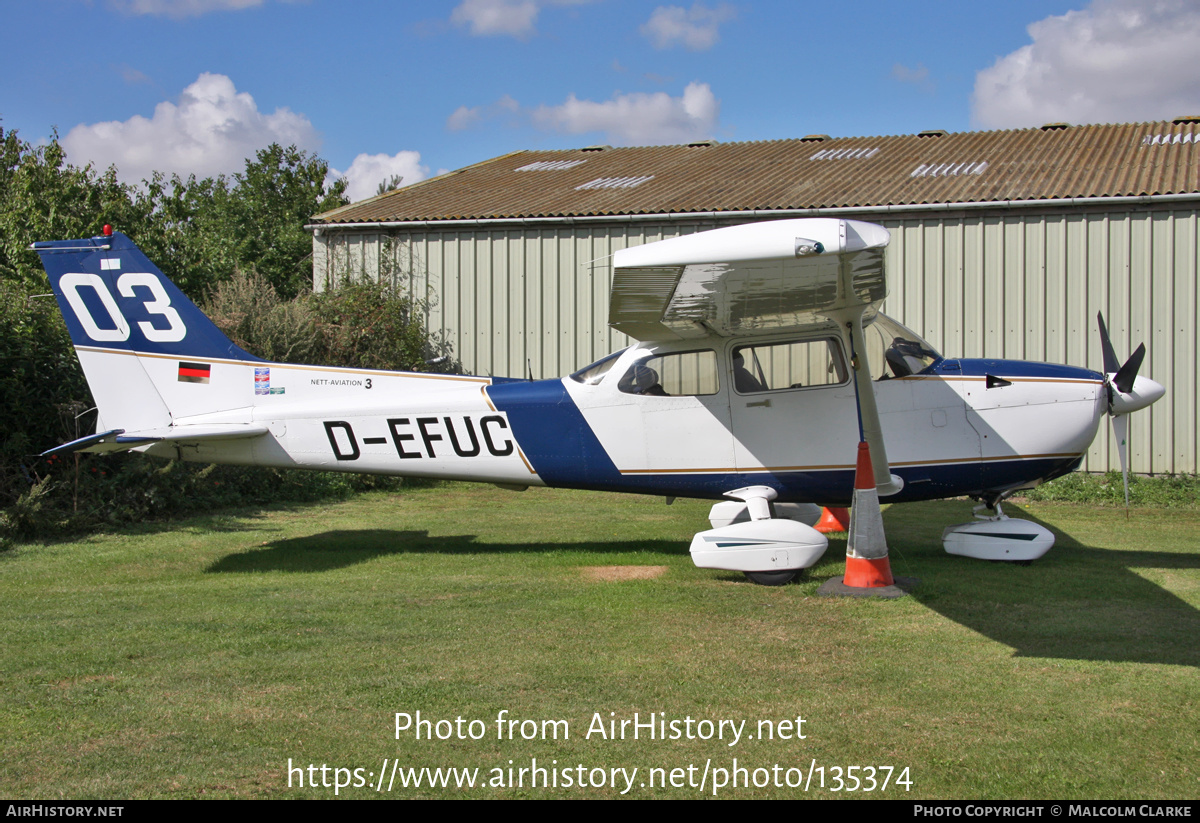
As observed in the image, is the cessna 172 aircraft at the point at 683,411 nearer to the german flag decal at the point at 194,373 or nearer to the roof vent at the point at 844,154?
the german flag decal at the point at 194,373

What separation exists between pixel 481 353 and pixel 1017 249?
844 centimetres

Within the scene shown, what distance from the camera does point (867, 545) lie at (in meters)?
6.28

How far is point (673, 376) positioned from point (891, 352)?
1793 mm

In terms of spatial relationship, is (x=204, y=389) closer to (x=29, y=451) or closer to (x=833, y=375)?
(x=29, y=451)

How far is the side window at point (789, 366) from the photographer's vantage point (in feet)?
22.7

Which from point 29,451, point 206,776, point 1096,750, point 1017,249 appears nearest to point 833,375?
point 1096,750

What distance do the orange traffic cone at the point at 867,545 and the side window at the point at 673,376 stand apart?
1.51m

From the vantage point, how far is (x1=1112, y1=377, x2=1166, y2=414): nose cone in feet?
22.5

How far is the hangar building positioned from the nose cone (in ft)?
18.2

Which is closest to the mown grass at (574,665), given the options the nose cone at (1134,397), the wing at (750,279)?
the nose cone at (1134,397)

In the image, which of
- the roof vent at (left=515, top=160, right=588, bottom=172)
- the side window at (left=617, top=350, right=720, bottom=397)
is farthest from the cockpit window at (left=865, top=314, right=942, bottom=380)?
the roof vent at (left=515, top=160, right=588, bottom=172)

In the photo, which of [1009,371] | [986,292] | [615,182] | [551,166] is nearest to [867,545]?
[1009,371]
